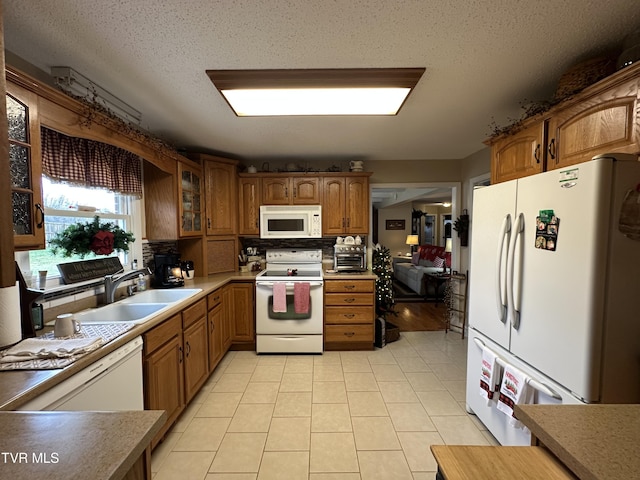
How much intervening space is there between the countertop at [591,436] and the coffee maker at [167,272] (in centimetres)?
266

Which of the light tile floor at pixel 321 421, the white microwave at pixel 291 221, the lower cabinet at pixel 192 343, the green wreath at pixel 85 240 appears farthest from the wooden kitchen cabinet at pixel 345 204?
the green wreath at pixel 85 240

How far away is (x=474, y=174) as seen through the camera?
11.2 feet

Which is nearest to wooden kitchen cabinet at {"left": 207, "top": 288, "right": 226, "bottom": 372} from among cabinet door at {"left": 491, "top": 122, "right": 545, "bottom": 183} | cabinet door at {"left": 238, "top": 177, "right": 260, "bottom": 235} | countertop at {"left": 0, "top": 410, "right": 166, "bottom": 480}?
cabinet door at {"left": 238, "top": 177, "right": 260, "bottom": 235}

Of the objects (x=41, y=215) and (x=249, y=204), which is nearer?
(x=41, y=215)

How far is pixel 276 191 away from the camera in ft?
11.4

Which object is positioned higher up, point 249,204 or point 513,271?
point 249,204

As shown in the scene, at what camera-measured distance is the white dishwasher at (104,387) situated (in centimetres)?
107

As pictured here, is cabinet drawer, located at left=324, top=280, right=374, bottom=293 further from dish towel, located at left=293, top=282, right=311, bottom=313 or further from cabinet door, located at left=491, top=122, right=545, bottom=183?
cabinet door, located at left=491, top=122, right=545, bottom=183

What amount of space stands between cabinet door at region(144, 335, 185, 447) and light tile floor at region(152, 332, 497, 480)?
176 mm

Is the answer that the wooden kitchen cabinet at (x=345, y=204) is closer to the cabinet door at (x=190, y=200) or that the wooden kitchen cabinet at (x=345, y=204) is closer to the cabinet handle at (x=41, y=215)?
the cabinet door at (x=190, y=200)

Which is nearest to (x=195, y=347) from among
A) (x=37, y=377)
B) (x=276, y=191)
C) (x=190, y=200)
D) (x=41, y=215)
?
(x=37, y=377)

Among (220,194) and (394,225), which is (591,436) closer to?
(220,194)

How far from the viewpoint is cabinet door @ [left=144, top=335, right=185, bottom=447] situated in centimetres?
166

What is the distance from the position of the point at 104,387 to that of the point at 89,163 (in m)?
1.50
